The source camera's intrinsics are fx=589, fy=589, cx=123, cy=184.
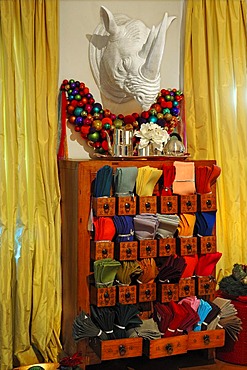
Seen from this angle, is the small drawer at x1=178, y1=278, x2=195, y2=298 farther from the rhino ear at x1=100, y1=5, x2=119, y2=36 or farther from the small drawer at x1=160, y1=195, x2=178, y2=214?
the rhino ear at x1=100, y1=5, x2=119, y2=36

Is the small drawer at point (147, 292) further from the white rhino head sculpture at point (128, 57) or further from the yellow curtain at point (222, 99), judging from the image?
the white rhino head sculpture at point (128, 57)

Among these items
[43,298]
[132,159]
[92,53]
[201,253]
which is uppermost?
[92,53]

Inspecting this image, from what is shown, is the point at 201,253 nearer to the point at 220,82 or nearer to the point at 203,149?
the point at 203,149

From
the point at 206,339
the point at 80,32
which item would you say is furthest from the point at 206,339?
the point at 80,32

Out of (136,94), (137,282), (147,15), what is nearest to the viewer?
(137,282)

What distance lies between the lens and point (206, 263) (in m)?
3.09

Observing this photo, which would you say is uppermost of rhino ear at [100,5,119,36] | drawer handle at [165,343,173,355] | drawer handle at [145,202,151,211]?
rhino ear at [100,5,119,36]

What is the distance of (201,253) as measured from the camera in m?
3.08

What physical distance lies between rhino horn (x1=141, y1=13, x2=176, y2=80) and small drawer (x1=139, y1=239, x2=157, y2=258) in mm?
855

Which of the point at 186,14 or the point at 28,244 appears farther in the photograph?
the point at 186,14

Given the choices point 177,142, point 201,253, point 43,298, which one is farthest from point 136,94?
point 43,298

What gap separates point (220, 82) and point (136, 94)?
662mm

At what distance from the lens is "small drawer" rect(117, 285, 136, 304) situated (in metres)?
2.88

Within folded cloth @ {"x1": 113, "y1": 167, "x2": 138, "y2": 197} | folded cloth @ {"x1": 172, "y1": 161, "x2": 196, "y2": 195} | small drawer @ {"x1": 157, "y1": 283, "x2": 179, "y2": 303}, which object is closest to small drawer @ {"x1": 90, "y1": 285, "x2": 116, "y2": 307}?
small drawer @ {"x1": 157, "y1": 283, "x2": 179, "y2": 303}
